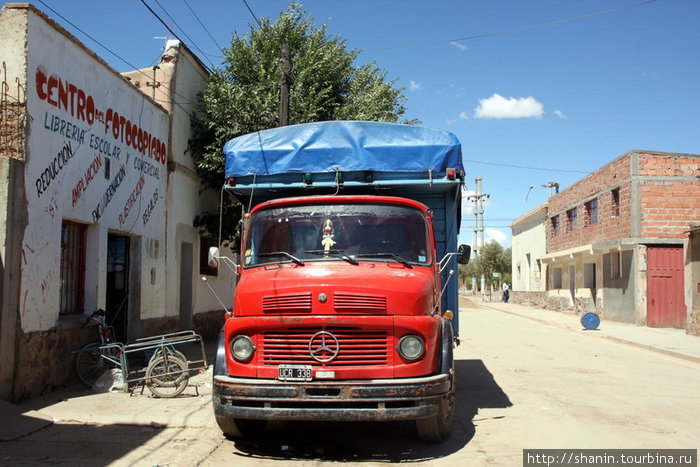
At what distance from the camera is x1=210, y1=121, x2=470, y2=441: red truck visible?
5156mm

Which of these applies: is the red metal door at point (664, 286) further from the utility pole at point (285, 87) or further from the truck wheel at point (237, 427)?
the truck wheel at point (237, 427)

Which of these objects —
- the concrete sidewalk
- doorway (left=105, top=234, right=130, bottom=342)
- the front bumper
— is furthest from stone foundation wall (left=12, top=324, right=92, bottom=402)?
the concrete sidewalk

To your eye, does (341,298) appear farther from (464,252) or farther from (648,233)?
(648,233)

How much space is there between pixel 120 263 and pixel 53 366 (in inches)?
128

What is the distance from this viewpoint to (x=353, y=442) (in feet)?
20.0

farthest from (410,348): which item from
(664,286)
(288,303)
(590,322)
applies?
(664,286)

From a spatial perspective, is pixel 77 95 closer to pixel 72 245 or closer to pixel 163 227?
pixel 72 245

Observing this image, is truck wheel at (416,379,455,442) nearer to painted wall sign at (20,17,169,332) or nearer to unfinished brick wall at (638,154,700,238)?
painted wall sign at (20,17,169,332)

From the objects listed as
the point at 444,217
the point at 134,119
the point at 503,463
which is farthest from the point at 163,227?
the point at 503,463

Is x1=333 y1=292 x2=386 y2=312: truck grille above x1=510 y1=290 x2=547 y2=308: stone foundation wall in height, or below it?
above

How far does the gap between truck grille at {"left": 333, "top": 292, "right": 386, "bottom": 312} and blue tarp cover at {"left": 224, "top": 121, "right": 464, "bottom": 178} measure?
235cm

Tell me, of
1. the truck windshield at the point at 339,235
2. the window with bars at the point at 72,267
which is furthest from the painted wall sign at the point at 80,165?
the truck windshield at the point at 339,235

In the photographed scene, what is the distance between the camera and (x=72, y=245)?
9516 mm

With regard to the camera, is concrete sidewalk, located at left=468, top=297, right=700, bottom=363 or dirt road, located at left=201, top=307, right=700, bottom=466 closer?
dirt road, located at left=201, top=307, right=700, bottom=466
